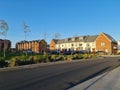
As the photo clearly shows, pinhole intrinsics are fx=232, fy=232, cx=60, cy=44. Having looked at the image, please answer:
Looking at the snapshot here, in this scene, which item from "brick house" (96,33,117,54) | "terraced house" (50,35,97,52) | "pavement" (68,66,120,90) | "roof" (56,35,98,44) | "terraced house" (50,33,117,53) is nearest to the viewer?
"pavement" (68,66,120,90)

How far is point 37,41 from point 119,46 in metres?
37.6

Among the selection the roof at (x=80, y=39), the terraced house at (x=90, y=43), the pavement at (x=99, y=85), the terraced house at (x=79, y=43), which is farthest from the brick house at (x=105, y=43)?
the pavement at (x=99, y=85)

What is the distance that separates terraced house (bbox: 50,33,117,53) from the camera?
92438 mm

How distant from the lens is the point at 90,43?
100 metres

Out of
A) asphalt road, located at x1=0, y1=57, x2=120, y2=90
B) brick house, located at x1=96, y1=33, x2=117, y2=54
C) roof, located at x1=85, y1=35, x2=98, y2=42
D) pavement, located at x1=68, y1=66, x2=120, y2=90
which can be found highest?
roof, located at x1=85, y1=35, x2=98, y2=42

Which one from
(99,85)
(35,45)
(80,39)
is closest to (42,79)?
(99,85)

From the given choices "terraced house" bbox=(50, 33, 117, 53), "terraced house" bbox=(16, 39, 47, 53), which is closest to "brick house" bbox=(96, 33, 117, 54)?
"terraced house" bbox=(50, 33, 117, 53)

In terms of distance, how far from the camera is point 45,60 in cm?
3328

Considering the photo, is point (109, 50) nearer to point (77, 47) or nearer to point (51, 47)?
point (77, 47)

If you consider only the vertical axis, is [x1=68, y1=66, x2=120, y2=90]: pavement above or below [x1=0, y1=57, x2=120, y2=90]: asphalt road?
below

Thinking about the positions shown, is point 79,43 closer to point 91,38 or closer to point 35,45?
point 91,38

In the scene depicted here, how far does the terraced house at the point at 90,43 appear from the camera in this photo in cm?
9244

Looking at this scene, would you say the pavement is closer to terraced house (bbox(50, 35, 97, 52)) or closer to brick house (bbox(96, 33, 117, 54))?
brick house (bbox(96, 33, 117, 54))

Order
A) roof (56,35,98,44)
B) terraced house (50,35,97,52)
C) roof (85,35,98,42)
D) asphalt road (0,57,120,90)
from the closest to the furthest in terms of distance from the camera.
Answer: asphalt road (0,57,120,90)
roof (85,35,98,42)
terraced house (50,35,97,52)
roof (56,35,98,44)
